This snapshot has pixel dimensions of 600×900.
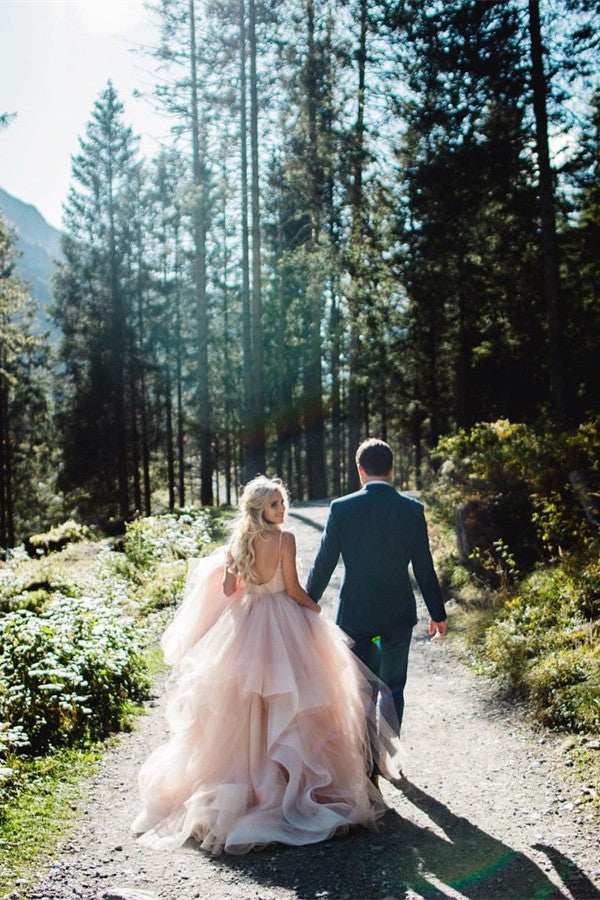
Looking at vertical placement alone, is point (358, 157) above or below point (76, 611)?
above

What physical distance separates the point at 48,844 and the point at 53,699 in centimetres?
192

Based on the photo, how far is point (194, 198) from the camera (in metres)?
22.6

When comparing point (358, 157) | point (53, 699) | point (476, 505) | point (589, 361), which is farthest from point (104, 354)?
point (53, 699)

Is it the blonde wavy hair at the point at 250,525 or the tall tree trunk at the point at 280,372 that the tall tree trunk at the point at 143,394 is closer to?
the tall tree trunk at the point at 280,372

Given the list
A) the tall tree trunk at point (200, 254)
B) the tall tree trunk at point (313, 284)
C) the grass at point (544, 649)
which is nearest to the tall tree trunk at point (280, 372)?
the tall tree trunk at point (313, 284)

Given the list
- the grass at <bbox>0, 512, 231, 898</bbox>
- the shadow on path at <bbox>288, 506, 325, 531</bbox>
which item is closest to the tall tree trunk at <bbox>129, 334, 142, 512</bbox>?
the shadow on path at <bbox>288, 506, 325, 531</bbox>

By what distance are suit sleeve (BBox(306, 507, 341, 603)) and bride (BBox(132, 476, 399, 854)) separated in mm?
141

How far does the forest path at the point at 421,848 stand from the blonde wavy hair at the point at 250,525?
1.76 metres

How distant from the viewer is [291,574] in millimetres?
5184

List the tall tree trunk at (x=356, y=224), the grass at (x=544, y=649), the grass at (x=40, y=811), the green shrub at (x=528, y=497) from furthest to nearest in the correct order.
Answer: the tall tree trunk at (x=356, y=224) < the green shrub at (x=528, y=497) < the grass at (x=544, y=649) < the grass at (x=40, y=811)

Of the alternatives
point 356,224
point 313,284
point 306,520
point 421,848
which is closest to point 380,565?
point 421,848

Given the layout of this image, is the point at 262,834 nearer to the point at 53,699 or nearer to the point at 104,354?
the point at 53,699

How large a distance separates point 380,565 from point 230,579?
41.8 inches

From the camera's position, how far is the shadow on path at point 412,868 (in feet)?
12.8
